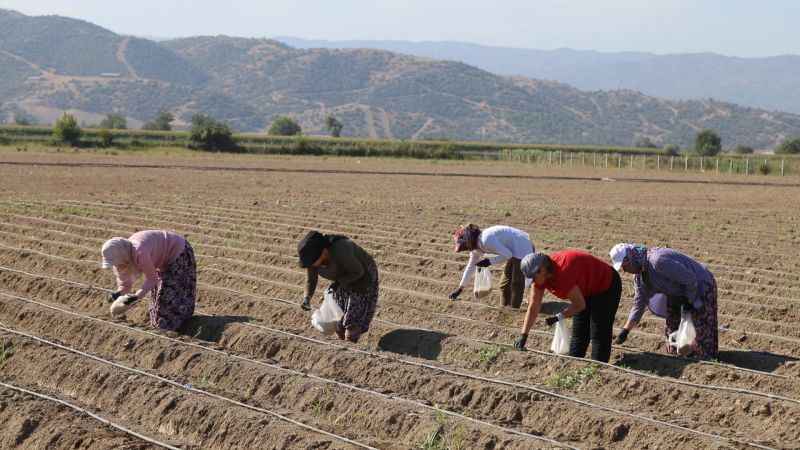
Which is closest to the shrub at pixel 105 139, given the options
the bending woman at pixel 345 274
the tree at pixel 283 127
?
the tree at pixel 283 127

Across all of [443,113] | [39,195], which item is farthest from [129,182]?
[443,113]

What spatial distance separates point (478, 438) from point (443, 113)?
189 metres

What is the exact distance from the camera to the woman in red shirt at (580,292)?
27.7 feet

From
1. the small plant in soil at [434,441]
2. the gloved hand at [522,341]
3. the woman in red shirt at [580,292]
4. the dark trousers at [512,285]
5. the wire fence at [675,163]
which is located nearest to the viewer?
the small plant in soil at [434,441]

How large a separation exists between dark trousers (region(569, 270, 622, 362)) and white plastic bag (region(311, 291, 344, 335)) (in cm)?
202

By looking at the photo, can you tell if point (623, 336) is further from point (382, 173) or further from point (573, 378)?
point (382, 173)

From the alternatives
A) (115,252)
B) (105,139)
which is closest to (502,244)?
(115,252)

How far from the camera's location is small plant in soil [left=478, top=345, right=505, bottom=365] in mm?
9789

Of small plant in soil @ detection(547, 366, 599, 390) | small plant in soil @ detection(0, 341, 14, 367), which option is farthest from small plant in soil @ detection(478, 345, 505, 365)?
small plant in soil @ detection(0, 341, 14, 367)

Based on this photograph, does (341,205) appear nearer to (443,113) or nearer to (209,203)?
(209,203)

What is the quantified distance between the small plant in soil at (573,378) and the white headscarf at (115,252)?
11.6 ft

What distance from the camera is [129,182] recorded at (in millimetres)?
31391

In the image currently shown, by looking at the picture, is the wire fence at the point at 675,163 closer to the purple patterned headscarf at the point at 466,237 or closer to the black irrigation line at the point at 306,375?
the purple patterned headscarf at the point at 466,237

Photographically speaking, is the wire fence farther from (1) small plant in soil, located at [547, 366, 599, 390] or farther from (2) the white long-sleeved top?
(1) small plant in soil, located at [547, 366, 599, 390]
